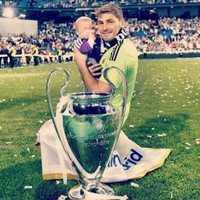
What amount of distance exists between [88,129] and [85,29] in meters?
1.72

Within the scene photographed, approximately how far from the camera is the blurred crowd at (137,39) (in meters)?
38.4

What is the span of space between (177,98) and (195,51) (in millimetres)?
34513

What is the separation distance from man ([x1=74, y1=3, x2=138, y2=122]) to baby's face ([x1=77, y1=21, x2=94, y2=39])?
40 centimetres

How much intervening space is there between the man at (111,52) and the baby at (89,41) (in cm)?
6

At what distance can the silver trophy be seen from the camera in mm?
3812

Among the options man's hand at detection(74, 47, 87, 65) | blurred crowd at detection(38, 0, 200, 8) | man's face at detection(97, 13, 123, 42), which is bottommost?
blurred crowd at detection(38, 0, 200, 8)

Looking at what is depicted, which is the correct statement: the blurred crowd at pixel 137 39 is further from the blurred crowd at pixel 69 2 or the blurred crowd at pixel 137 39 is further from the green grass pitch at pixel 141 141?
the green grass pitch at pixel 141 141

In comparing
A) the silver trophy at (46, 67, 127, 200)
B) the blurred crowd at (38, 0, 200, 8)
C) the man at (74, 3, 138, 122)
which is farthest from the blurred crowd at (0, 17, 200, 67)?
the silver trophy at (46, 67, 127, 200)

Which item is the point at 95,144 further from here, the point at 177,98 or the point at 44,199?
the point at 177,98

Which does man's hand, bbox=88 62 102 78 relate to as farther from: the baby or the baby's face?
the baby's face

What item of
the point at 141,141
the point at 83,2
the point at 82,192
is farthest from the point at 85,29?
the point at 83,2

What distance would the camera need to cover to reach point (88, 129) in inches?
150

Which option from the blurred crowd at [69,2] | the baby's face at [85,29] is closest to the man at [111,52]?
the baby's face at [85,29]

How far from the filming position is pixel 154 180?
5.08 meters
